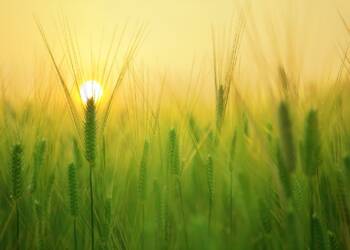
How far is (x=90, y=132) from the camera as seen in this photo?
37.7 inches

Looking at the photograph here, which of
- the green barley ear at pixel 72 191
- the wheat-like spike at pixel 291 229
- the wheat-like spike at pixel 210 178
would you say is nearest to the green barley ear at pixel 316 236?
the wheat-like spike at pixel 291 229

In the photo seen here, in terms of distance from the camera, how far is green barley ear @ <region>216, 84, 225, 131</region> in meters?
1.10

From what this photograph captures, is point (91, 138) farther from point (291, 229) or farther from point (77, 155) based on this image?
point (291, 229)

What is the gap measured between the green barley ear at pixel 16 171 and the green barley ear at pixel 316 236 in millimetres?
586

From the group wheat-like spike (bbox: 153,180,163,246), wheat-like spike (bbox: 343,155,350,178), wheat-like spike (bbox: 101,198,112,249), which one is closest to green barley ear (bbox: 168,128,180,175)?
wheat-like spike (bbox: 153,180,163,246)

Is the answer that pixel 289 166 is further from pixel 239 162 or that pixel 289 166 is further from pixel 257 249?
pixel 239 162

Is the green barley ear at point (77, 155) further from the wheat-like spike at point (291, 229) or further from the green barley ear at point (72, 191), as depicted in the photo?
the wheat-like spike at point (291, 229)

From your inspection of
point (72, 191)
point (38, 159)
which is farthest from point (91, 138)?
point (38, 159)

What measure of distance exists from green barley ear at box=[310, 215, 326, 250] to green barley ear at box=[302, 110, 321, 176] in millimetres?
95

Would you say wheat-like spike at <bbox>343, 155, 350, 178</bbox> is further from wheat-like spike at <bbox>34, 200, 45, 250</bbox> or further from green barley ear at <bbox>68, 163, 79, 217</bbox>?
wheat-like spike at <bbox>34, 200, 45, 250</bbox>

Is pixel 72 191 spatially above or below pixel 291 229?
above

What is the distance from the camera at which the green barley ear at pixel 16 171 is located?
3.07 ft

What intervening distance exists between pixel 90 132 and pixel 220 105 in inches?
13.7

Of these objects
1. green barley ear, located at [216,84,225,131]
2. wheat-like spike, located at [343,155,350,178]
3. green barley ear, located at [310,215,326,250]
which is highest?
green barley ear, located at [216,84,225,131]
